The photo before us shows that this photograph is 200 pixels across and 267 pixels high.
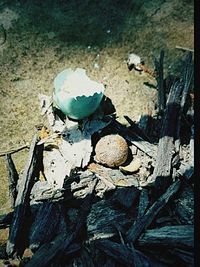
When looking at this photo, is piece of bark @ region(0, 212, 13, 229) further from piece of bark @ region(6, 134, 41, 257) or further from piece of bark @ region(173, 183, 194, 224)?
piece of bark @ region(173, 183, 194, 224)

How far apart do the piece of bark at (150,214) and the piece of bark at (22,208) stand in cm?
82

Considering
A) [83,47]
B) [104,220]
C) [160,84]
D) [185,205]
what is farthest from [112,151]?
[83,47]

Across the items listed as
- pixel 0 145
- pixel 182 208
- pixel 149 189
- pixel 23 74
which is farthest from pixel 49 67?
pixel 182 208

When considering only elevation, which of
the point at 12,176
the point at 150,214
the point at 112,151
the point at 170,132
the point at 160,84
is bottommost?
the point at 150,214

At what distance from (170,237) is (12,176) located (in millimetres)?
1434

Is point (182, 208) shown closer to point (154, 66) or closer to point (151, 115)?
point (151, 115)

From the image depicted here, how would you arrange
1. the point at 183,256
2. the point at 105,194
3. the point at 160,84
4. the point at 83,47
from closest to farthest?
the point at 183,256 → the point at 105,194 → the point at 160,84 → the point at 83,47

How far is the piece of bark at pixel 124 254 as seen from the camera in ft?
7.84

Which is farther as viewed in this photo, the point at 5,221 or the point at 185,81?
the point at 185,81

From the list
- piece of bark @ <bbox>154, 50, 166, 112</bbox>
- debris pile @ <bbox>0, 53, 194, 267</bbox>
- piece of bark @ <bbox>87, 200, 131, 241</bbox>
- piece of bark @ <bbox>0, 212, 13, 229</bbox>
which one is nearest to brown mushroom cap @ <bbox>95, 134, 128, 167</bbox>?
debris pile @ <bbox>0, 53, 194, 267</bbox>

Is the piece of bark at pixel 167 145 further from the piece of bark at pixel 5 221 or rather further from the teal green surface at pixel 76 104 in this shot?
the piece of bark at pixel 5 221

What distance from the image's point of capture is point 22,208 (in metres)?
2.78

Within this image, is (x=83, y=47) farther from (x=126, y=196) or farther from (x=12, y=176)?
(x=126, y=196)

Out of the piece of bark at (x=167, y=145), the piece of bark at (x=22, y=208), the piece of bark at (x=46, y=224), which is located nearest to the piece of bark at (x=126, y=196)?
the piece of bark at (x=167, y=145)
